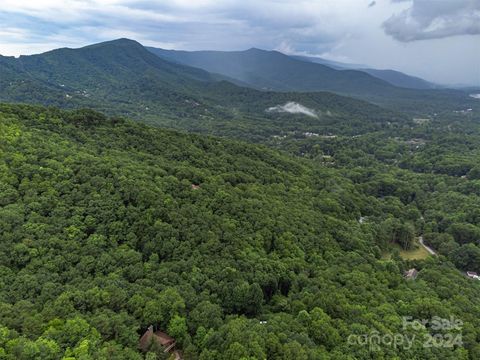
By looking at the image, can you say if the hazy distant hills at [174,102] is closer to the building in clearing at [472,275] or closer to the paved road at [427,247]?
the paved road at [427,247]

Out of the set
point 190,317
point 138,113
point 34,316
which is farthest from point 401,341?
point 138,113

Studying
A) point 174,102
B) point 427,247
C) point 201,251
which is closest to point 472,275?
point 427,247

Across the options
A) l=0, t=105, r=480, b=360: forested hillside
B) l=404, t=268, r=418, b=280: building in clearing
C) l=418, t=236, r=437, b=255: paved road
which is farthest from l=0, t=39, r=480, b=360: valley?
l=404, t=268, r=418, b=280: building in clearing

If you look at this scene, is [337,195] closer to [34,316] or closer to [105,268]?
[105,268]

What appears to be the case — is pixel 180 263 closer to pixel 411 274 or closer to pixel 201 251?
pixel 201 251

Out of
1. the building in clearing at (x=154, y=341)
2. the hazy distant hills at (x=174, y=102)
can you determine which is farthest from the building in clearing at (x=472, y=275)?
the hazy distant hills at (x=174, y=102)

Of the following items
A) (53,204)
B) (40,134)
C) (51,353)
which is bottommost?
(51,353)

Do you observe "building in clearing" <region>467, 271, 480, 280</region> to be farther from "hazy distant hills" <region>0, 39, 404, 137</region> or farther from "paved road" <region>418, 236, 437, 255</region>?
"hazy distant hills" <region>0, 39, 404, 137</region>
